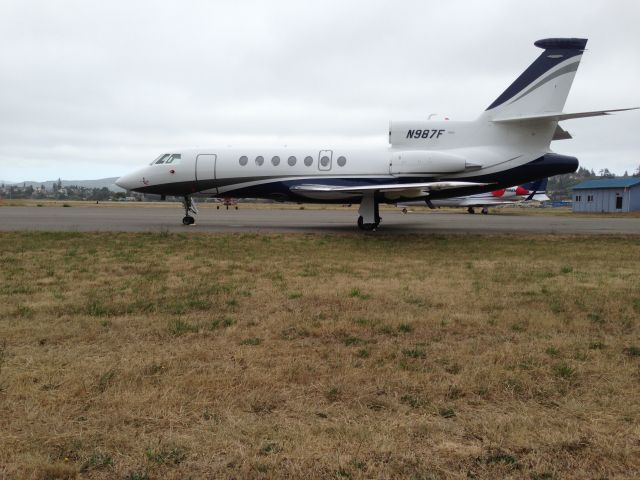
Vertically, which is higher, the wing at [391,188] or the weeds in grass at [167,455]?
the wing at [391,188]

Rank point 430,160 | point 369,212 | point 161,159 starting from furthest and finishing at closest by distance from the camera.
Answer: point 161,159 < point 369,212 < point 430,160

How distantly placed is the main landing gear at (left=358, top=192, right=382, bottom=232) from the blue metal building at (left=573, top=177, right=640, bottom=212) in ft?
130

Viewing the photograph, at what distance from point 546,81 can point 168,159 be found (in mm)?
13859

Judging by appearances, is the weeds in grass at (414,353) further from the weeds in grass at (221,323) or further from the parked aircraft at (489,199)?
the parked aircraft at (489,199)

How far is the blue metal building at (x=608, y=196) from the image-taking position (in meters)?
48.1

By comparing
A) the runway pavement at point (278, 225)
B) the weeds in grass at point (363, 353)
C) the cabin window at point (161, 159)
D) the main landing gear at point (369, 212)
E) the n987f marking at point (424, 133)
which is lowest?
the weeds in grass at point (363, 353)

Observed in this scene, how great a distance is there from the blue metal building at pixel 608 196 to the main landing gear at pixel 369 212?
3959cm

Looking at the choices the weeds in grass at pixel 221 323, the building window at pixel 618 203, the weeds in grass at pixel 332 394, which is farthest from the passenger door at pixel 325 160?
the building window at pixel 618 203

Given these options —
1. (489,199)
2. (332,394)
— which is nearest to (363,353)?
(332,394)

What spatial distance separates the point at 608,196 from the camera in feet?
167

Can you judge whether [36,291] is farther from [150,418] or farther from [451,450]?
[451,450]

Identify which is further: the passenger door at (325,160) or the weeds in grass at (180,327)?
the passenger door at (325,160)

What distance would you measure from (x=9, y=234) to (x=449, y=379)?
14.9m

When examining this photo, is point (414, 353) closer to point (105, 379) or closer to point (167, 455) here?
point (167, 455)
